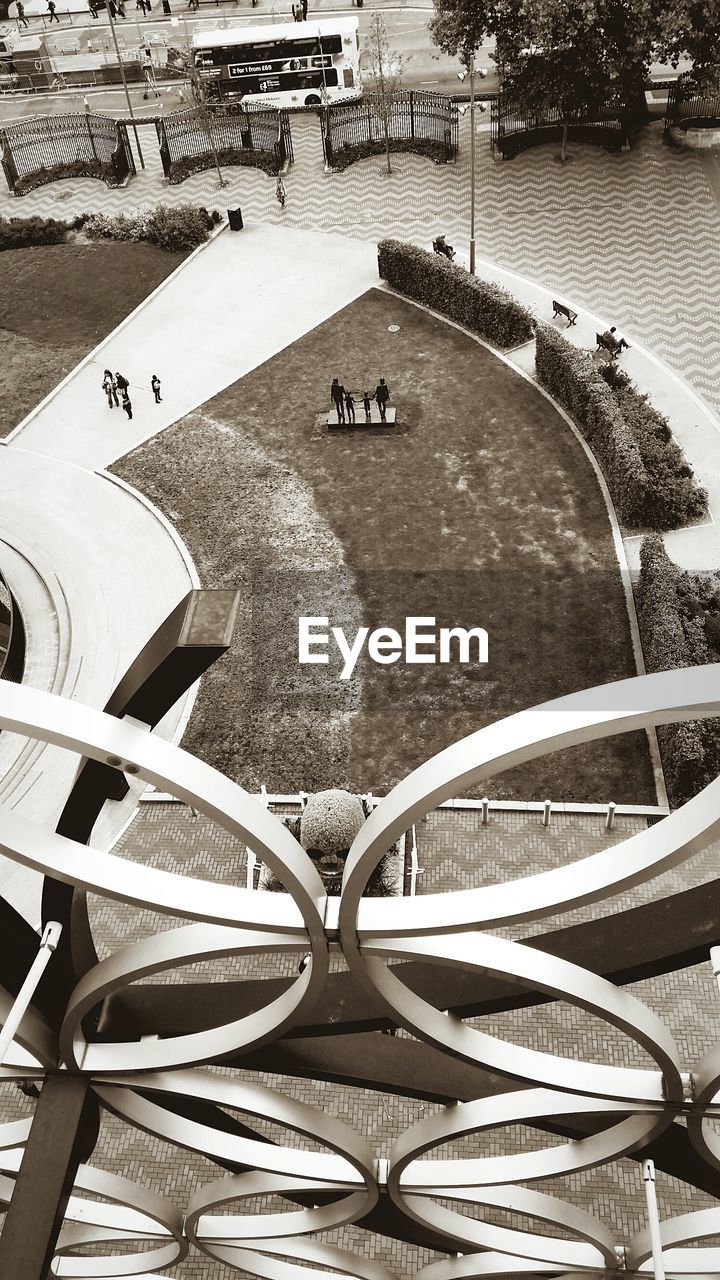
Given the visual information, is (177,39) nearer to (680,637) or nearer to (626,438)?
(626,438)

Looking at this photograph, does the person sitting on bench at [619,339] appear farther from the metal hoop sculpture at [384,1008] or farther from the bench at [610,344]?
the metal hoop sculpture at [384,1008]

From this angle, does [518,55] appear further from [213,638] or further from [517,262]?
[213,638]

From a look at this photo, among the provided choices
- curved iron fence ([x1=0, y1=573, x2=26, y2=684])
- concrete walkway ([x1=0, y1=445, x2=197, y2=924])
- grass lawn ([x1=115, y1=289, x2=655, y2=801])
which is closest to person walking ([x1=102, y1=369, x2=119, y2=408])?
grass lawn ([x1=115, y1=289, x2=655, y2=801])

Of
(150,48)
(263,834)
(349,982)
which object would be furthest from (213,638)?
(150,48)

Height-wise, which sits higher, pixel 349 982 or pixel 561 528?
pixel 561 528

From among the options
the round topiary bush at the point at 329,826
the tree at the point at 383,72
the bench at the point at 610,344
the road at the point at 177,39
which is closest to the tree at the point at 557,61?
the tree at the point at 383,72

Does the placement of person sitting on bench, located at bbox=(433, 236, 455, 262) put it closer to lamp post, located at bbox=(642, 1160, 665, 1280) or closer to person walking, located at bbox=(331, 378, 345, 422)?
person walking, located at bbox=(331, 378, 345, 422)
